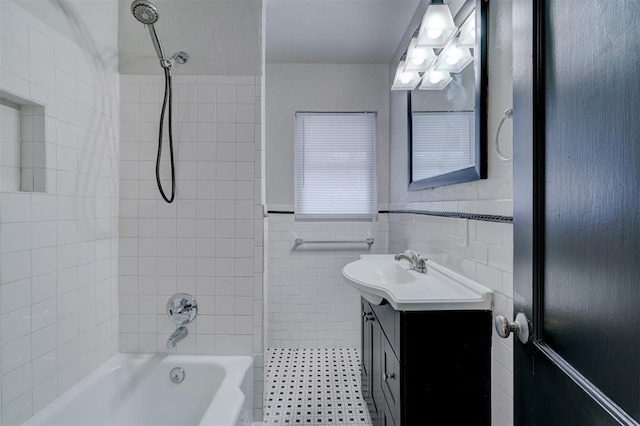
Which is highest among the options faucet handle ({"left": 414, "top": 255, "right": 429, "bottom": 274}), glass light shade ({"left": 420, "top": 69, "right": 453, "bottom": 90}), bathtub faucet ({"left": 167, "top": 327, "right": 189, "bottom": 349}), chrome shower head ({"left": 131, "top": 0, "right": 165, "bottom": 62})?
chrome shower head ({"left": 131, "top": 0, "right": 165, "bottom": 62})

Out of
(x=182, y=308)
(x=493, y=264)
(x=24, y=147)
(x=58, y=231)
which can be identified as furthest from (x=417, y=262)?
(x=24, y=147)

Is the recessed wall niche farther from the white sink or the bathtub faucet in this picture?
the white sink

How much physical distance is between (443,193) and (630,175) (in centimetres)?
117

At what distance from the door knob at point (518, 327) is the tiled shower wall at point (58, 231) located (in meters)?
1.49

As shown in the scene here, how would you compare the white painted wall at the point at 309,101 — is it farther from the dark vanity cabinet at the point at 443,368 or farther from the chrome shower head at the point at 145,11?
the dark vanity cabinet at the point at 443,368

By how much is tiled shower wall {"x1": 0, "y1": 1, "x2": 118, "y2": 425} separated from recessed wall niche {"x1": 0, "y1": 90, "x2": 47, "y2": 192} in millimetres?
26

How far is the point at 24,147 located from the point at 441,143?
1828 mm

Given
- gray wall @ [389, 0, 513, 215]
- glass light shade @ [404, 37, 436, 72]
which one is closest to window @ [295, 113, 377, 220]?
glass light shade @ [404, 37, 436, 72]

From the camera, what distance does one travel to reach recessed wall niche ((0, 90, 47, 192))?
1062 mm

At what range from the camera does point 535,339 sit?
65 cm

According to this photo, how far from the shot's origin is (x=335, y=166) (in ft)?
8.95

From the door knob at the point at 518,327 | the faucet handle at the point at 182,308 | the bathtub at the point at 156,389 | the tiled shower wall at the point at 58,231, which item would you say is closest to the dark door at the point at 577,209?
the door knob at the point at 518,327

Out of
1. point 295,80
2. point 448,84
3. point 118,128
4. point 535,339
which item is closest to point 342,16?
point 295,80

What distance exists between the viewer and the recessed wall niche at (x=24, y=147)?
1062 mm
